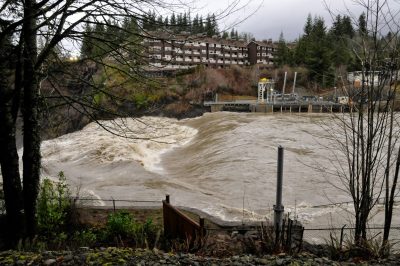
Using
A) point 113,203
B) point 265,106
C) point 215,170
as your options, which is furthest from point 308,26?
point 113,203

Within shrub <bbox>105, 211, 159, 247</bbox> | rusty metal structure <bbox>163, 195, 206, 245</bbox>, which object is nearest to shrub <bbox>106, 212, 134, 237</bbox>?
shrub <bbox>105, 211, 159, 247</bbox>

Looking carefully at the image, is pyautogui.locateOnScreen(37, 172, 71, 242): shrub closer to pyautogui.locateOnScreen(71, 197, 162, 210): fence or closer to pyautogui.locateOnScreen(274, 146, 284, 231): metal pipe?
pyautogui.locateOnScreen(71, 197, 162, 210): fence

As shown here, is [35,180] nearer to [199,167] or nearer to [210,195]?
[210,195]

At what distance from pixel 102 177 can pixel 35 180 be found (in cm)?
1393

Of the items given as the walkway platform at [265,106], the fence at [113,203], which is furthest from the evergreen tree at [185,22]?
the walkway platform at [265,106]

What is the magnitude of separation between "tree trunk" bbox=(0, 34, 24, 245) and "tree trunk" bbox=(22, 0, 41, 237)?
0.56 ft

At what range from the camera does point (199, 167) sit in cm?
2097

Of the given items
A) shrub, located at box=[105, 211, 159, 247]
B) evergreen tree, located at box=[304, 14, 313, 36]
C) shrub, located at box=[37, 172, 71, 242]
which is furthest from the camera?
evergreen tree, located at box=[304, 14, 313, 36]

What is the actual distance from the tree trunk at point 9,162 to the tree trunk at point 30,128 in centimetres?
17

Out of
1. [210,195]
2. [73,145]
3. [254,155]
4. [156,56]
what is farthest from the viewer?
[73,145]

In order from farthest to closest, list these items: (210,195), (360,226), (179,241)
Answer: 1. (210,195)
2. (179,241)
3. (360,226)

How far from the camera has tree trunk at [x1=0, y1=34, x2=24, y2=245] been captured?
6129mm

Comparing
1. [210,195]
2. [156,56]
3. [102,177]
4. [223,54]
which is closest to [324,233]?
[210,195]

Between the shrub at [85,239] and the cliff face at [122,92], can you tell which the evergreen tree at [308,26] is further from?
the shrub at [85,239]
